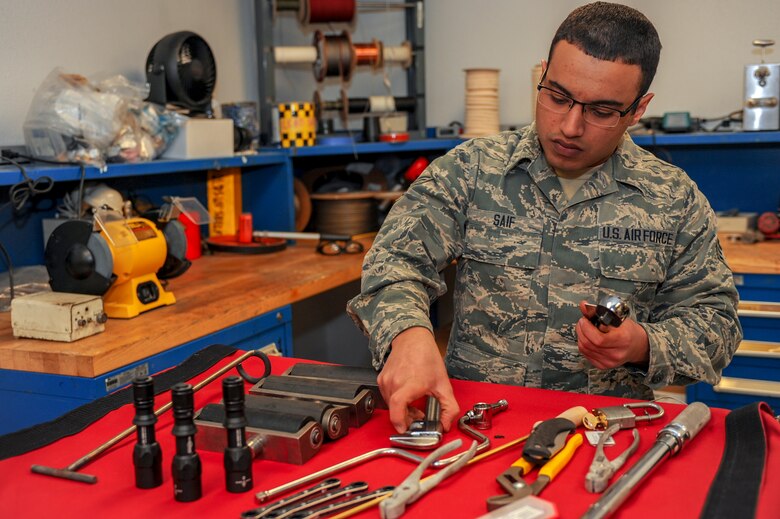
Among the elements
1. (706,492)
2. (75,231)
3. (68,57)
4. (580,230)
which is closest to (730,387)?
(580,230)

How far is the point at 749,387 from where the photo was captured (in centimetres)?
282

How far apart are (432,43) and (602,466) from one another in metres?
3.42

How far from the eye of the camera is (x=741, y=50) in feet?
11.6

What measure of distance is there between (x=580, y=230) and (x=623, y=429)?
0.61 metres

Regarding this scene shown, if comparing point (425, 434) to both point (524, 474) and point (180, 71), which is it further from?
point (180, 71)

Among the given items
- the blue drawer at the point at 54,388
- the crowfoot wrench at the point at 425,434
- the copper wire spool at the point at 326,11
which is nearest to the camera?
A: the crowfoot wrench at the point at 425,434

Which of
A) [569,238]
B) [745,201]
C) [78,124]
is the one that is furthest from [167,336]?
[745,201]

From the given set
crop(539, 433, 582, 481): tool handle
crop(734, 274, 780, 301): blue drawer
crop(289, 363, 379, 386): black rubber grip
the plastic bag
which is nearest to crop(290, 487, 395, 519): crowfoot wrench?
crop(539, 433, 582, 481): tool handle

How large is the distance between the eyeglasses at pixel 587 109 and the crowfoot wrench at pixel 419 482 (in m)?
0.75

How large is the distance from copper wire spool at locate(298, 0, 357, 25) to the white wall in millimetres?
312

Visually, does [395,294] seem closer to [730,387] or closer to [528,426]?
[528,426]

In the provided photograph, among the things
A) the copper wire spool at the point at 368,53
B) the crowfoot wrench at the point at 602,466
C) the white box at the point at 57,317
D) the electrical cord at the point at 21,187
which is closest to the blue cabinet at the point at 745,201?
the copper wire spool at the point at 368,53

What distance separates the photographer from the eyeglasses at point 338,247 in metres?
3.08

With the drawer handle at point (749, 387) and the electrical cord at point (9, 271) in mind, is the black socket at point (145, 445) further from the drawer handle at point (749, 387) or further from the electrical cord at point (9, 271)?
the drawer handle at point (749, 387)
